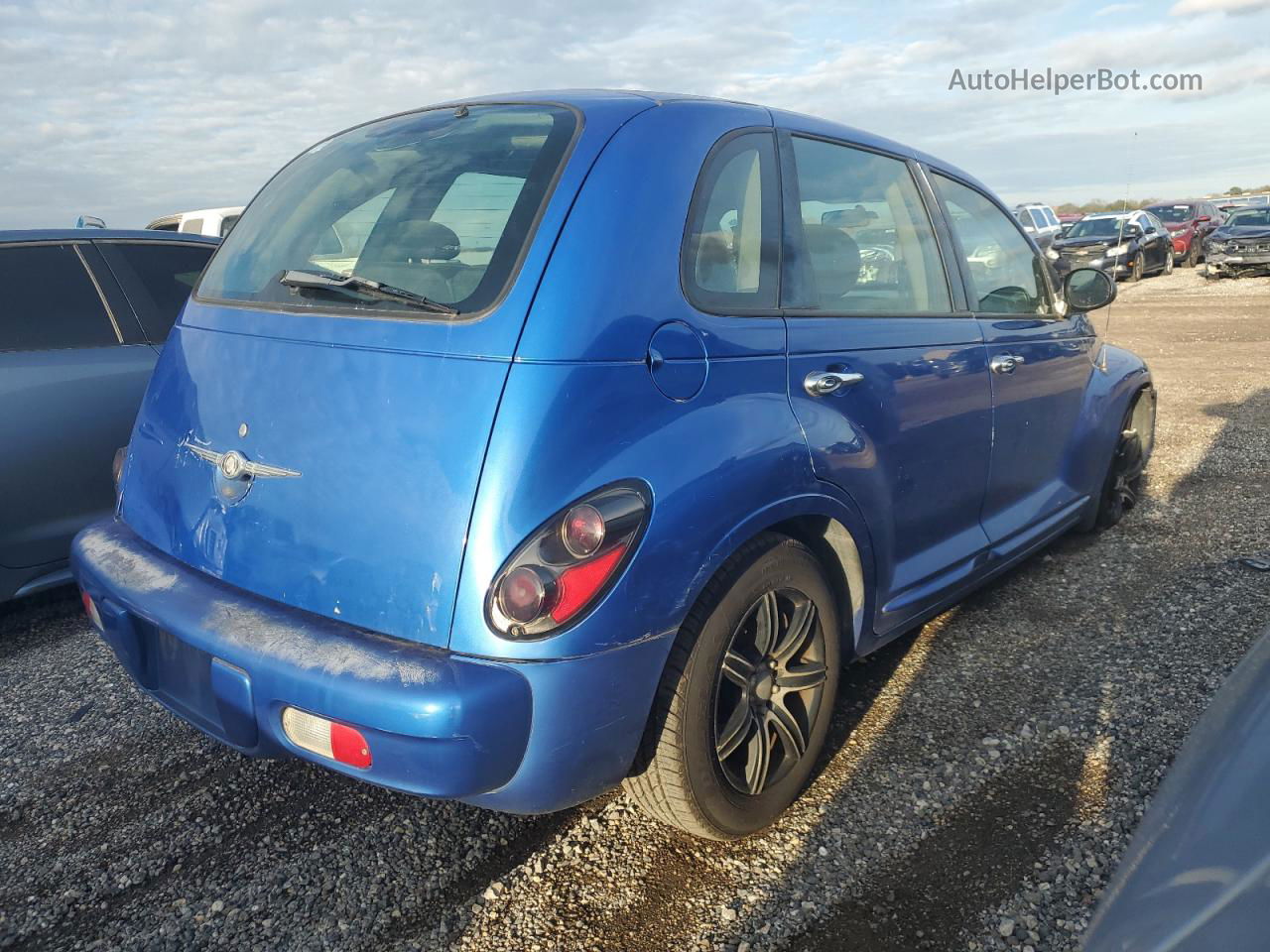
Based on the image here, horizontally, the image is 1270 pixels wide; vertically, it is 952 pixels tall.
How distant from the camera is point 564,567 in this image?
1850 millimetres

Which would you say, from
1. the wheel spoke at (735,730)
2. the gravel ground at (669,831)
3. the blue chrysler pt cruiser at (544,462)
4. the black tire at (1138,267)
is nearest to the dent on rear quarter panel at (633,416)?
the blue chrysler pt cruiser at (544,462)

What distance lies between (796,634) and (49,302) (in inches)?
132

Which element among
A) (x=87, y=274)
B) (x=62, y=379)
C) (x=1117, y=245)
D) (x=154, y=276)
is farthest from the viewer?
(x=1117, y=245)

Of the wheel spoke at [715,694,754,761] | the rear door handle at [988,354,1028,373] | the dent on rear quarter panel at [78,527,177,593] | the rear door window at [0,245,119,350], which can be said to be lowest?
the wheel spoke at [715,694,754,761]

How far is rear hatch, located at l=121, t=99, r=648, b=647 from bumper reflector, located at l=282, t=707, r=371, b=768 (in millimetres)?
206

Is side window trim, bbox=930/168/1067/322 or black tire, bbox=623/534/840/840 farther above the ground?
side window trim, bbox=930/168/1067/322

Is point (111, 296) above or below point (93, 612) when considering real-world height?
above

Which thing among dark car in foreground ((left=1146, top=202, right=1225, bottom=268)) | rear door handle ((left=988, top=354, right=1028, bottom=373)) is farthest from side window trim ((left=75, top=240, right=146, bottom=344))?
dark car in foreground ((left=1146, top=202, right=1225, bottom=268))

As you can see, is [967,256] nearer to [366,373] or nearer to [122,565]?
[366,373]

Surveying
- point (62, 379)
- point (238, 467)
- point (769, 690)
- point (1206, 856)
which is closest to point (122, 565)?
point (238, 467)

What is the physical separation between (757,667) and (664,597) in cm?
49

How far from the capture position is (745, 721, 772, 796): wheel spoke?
2369mm

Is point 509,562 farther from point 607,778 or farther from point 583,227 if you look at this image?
point 583,227

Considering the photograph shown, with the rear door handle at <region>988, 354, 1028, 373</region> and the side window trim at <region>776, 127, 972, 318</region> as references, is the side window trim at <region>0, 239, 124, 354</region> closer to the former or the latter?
the side window trim at <region>776, 127, 972, 318</region>
